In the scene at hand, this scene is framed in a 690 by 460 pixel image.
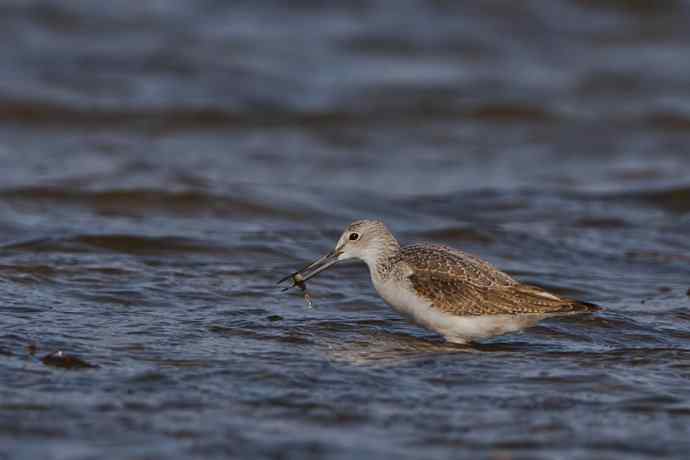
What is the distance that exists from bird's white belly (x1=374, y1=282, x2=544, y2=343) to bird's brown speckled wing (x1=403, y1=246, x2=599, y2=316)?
0.11 ft

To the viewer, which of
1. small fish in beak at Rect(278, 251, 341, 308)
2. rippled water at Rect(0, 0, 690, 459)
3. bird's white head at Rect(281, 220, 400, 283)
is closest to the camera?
rippled water at Rect(0, 0, 690, 459)

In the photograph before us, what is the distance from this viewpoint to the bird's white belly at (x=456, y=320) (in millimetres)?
7598

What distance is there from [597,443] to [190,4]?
16.4m

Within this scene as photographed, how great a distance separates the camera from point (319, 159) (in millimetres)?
14977

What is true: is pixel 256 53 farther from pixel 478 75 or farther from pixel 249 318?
pixel 249 318

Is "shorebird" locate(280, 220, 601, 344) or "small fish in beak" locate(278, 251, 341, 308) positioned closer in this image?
"shorebird" locate(280, 220, 601, 344)

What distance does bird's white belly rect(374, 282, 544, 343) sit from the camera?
760 cm

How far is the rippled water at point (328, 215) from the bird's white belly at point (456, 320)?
13 centimetres

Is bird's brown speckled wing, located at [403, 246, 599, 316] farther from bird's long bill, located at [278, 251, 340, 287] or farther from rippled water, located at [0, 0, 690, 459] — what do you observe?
bird's long bill, located at [278, 251, 340, 287]


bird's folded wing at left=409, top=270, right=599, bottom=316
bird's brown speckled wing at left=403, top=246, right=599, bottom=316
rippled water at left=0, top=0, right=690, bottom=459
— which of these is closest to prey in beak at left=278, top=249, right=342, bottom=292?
rippled water at left=0, top=0, right=690, bottom=459

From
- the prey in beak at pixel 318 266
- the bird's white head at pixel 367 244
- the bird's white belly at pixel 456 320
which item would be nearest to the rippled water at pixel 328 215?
the bird's white belly at pixel 456 320

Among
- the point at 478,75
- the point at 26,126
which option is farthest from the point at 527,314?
the point at 478,75

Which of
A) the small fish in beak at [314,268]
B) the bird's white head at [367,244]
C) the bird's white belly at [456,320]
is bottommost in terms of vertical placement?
the bird's white belly at [456,320]

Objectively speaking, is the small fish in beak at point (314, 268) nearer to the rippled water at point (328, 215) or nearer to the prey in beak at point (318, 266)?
the prey in beak at point (318, 266)
